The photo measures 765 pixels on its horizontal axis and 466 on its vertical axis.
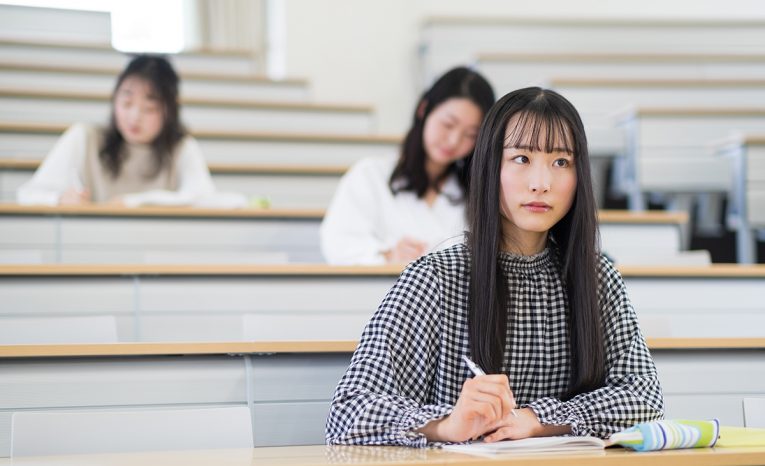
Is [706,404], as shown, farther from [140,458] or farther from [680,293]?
[140,458]

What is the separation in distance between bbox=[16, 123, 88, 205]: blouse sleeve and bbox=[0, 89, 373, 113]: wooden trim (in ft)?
4.08

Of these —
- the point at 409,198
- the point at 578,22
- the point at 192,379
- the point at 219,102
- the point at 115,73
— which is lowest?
the point at 192,379

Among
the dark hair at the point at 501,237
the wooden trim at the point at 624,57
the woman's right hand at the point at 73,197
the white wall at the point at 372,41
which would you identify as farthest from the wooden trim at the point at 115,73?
the dark hair at the point at 501,237

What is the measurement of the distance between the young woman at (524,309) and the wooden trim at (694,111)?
2.75 meters

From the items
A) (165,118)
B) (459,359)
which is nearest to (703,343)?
(459,359)

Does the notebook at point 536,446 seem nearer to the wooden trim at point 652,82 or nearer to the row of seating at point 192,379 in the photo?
the row of seating at point 192,379

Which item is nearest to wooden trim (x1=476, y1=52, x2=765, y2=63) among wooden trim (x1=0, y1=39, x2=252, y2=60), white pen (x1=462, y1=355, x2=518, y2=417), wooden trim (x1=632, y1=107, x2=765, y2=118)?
wooden trim (x1=632, y1=107, x2=765, y2=118)

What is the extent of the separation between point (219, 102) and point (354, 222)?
201 cm

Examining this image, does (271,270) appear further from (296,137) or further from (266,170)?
(296,137)

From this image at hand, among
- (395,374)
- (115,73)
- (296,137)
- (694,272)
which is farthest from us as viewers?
(115,73)

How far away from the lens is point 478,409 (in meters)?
1.20

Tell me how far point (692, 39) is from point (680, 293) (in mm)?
A: 3456

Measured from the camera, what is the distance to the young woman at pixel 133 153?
3322 mm

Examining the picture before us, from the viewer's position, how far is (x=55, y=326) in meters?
1.91
